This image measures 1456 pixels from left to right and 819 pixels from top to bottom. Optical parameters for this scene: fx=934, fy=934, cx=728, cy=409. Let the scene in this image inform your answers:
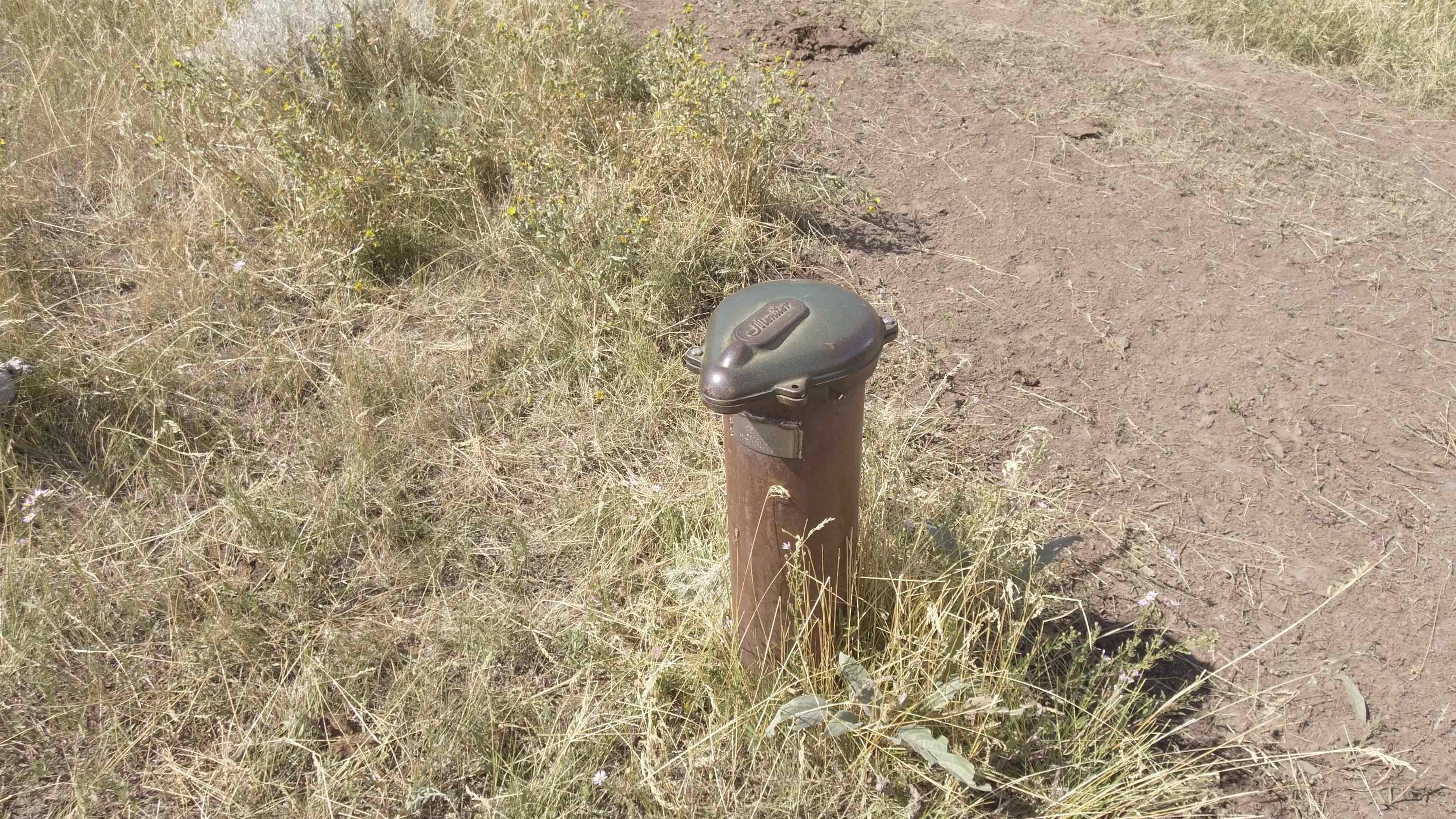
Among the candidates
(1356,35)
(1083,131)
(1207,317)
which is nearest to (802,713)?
(1207,317)

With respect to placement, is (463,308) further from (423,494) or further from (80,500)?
(80,500)

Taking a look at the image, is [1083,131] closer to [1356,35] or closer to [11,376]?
[1356,35]

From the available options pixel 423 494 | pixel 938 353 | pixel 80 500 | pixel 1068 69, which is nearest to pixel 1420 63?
pixel 1068 69

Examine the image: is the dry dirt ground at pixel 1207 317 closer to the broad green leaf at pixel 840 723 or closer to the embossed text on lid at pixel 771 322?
the broad green leaf at pixel 840 723

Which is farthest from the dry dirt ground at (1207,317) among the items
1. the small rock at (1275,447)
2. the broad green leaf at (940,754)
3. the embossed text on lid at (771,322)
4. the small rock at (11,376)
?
the small rock at (11,376)

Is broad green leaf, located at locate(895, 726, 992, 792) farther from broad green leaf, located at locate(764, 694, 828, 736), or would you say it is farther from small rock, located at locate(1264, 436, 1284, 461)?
small rock, located at locate(1264, 436, 1284, 461)

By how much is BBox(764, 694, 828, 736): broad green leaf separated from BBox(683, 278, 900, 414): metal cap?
26.1 inches

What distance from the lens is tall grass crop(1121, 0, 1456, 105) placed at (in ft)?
15.7

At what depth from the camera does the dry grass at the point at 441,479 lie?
6.68ft

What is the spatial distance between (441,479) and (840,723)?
4.91 ft

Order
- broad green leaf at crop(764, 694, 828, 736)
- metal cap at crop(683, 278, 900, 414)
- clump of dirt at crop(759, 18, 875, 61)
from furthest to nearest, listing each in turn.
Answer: clump of dirt at crop(759, 18, 875, 61) < broad green leaf at crop(764, 694, 828, 736) < metal cap at crop(683, 278, 900, 414)

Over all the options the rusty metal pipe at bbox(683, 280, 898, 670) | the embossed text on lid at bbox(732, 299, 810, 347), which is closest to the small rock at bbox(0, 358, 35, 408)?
the rusty metal pipe at bbox(683, 280, 898, 670)

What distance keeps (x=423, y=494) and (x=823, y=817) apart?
4.98ft

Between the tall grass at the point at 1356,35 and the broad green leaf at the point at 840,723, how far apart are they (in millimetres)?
4680
